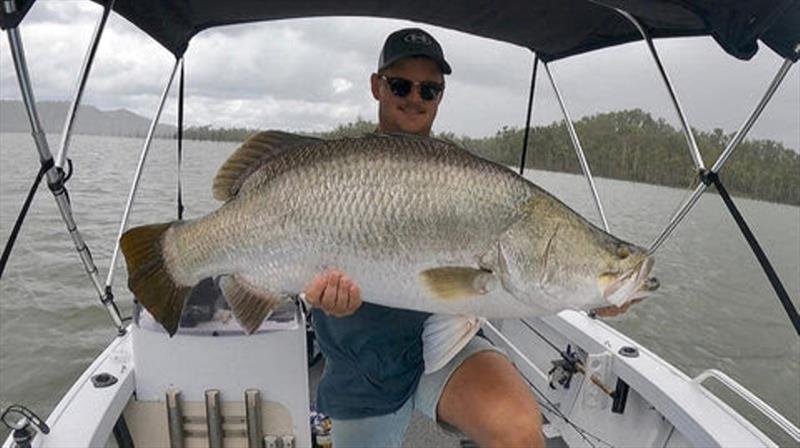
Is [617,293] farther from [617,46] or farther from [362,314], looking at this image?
[617,46]

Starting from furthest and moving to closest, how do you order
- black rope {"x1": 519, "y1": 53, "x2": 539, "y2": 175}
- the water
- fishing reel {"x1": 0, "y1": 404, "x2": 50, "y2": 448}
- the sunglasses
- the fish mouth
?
1. the water
2. black rope {"x1": 519, "y1": 53, "x2": 539, "y2": 175}
3. the sunglasses
4. fishing reel {"x1": 0, "y1": 404, "x2": 50, "y2": 448}
5. the fish mouth

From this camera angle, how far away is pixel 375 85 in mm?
2879

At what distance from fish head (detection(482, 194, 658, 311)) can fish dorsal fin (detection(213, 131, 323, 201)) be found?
82cm

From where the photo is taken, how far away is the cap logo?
261 centimetres

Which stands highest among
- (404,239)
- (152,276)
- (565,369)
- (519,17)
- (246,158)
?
(519,17)

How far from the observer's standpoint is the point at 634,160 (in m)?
8.48

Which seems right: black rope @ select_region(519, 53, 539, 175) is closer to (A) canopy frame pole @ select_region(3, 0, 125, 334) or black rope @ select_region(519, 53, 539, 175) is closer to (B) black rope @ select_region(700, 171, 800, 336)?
(B) black rope @ select_region(700, 171, 800, 336)

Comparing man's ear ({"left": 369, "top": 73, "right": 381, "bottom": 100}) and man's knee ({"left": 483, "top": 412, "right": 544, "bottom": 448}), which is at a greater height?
man's ear ({"left": 369, "top": 73, "right": 381, "bottom": 100})

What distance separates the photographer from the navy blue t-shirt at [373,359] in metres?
2.57

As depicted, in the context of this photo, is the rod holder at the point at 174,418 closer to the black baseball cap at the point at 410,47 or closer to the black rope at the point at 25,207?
the black rope at the point at 25,207

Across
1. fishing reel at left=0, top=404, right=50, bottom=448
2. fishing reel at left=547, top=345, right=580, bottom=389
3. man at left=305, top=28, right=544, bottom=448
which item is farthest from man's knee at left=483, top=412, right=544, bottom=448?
fishing reel at left=0, top=404, right=50, bottom=448

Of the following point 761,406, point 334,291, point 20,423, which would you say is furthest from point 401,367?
point 761,406

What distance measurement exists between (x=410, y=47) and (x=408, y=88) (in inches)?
7.0

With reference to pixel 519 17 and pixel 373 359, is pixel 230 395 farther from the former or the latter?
pixel 519 17
